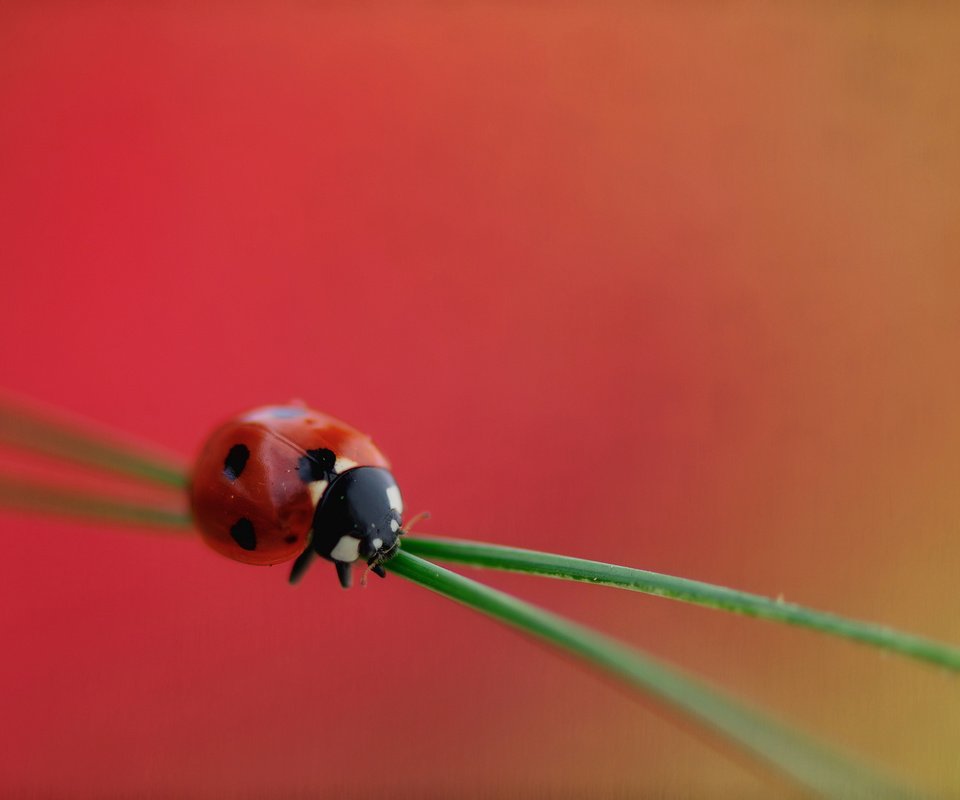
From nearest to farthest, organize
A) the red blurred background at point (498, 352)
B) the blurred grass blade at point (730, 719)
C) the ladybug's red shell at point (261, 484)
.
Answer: the blurred grass blade at point (730, 719) < the ladybug's red shell at point (261, 484) < the red blurred background at point (498, 352)

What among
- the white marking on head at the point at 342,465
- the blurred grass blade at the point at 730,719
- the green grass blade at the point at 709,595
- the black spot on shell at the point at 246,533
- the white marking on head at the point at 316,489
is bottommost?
the black spot on shell at the point at 246,533

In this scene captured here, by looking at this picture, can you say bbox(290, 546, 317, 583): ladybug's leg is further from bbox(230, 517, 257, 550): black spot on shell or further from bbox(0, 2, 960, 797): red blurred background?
bbox(0, 2, 960, 797): red blurred background

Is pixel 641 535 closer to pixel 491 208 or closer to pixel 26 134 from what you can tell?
pixel 491 208

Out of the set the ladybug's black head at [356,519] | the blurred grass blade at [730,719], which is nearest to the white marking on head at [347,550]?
the ladybug's black head at [356,519]

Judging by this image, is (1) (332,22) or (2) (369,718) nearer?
(2) (369,718)

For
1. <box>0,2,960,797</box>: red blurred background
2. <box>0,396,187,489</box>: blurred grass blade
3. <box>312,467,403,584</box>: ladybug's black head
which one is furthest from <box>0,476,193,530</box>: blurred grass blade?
<box>0,2,960,797</box>: red blurred background

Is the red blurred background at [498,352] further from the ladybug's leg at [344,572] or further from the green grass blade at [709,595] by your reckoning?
the green grass blade at [709,595]

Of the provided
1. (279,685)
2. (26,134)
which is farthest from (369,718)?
(26,134)
